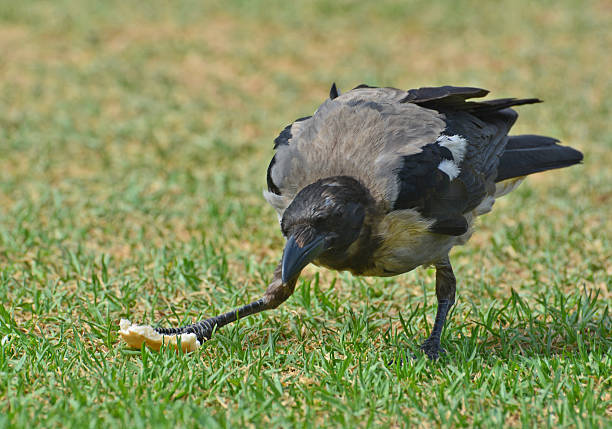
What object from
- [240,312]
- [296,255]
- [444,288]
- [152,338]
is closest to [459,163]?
[444,288]

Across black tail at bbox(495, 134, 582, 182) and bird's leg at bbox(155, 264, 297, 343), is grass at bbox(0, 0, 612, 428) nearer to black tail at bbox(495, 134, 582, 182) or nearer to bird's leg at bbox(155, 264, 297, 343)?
bird's leg at bbox(155, 264, 297, 343)

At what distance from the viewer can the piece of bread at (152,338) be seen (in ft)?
13.3

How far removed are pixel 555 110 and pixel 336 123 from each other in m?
6.12

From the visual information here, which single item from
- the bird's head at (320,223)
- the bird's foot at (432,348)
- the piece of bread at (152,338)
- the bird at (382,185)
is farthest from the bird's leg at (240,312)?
the bird's foot at (432,348)

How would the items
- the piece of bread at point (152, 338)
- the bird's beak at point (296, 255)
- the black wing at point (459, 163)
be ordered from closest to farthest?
1. the bird's beak at point (296, 255)
2. the black wing at point (459, 163)
3. the piece of bread at point (152, 338)

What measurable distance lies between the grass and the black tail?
82 centimetres

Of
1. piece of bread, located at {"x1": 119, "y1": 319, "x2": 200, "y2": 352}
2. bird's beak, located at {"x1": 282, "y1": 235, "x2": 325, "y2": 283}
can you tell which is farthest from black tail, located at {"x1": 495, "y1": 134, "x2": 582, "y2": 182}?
piece of bread, located at {"x1": 119, "y1": 319, "x2": 200, "y2": 352}

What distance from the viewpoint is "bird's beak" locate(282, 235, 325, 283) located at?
3.56 m

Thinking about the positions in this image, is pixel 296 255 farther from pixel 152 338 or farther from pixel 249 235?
pixel 249 235

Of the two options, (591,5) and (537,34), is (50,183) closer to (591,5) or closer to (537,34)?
(537,34)

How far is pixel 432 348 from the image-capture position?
420 centimetres

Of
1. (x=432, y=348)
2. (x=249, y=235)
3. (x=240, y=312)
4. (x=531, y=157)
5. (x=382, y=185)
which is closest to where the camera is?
(x=382, y=185)

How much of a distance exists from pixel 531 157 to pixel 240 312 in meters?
2.04

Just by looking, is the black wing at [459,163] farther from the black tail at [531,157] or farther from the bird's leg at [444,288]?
the bird's leg at [444,288]
